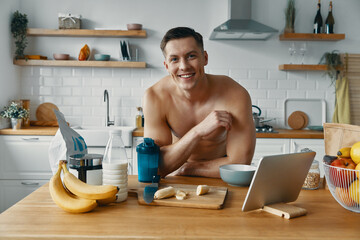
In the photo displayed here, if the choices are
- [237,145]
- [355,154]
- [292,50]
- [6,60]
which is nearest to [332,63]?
[292,50]

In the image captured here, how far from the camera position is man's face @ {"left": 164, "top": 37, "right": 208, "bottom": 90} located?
1834 millimetres

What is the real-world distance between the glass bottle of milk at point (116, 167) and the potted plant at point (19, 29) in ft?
10.0

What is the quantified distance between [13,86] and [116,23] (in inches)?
50.9

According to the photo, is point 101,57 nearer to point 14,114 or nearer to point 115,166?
point 14,114

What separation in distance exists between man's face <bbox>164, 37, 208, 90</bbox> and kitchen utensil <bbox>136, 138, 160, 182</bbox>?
42 cm

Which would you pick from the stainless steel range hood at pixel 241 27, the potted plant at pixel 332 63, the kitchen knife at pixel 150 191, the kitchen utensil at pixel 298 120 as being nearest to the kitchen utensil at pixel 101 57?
the stainless steel range hood at pixel 241 27

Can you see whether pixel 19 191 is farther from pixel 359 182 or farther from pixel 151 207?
pixel 359 182

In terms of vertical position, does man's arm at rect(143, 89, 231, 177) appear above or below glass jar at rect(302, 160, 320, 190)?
above

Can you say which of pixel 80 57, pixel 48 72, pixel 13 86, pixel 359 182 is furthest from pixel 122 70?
pixel 359 182

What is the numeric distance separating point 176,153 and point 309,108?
2.78m

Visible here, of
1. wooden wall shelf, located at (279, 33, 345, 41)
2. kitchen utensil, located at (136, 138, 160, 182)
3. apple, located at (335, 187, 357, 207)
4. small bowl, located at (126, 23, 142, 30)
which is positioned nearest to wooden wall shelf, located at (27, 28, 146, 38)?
small bowl, located at (126, 23, 142, 30)

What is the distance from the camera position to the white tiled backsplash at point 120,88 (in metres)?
4.13

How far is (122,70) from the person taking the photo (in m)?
4.14

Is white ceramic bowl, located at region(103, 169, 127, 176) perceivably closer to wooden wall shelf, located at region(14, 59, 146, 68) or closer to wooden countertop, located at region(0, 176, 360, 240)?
wooden countertop, located at region(0, 176, 360, 240)
